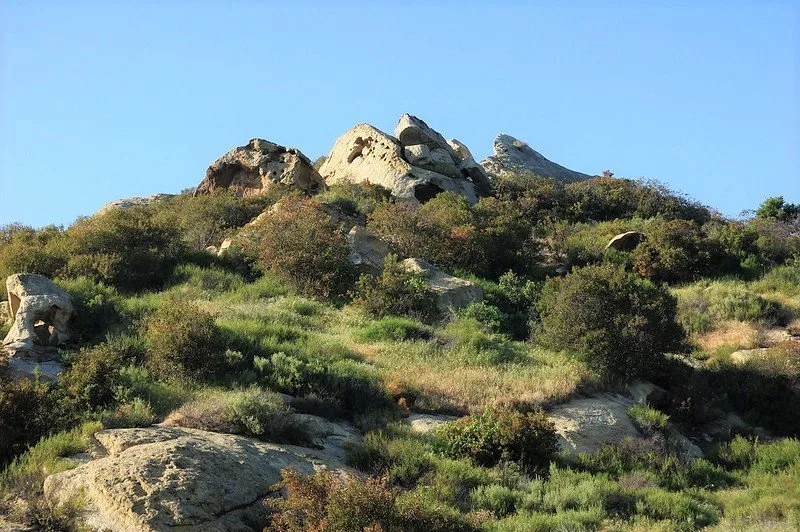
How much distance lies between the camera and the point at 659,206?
31656 mm

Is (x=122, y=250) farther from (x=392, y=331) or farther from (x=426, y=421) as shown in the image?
(x=426, y=421)

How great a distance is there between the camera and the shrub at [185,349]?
13.1m

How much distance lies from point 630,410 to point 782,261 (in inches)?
548

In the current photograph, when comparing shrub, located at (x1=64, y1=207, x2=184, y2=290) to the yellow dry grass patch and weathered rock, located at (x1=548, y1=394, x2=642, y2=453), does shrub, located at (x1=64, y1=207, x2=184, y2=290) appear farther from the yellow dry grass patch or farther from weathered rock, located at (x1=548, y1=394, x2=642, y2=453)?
the yellow dry grass patch

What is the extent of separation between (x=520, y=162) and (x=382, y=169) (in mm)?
9830

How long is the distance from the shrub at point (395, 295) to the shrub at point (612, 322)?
9.83ft

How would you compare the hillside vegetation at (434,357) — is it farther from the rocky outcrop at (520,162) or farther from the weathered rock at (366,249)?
the rocky outcrop at (520,162)

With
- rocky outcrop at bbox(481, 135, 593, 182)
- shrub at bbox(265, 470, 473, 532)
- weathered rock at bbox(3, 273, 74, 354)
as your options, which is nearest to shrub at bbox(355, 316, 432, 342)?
weathered rock at bbox(3, 273, 74, 354)

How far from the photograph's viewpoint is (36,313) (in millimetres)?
14617

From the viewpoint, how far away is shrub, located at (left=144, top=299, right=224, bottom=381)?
13086 mm

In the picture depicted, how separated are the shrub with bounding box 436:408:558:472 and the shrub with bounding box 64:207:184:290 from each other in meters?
11.0

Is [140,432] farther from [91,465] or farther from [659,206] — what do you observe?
[659,206]

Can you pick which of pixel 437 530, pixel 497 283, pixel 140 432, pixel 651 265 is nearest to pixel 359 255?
pixel 497 283

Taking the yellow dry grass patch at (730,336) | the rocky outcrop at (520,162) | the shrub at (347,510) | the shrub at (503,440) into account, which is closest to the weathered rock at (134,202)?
the rocky outcrop at (520,162)
